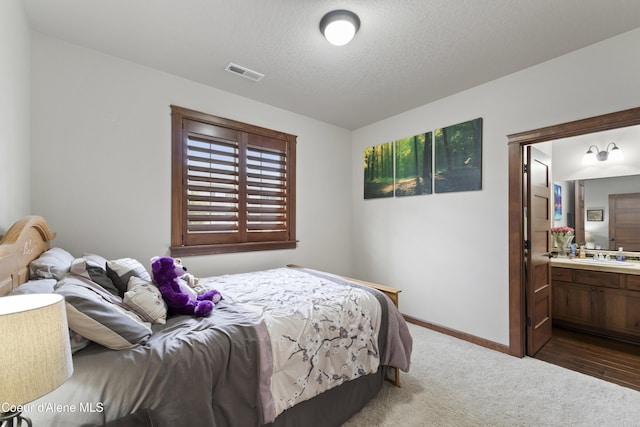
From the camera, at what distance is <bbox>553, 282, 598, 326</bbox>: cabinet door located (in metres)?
3.16

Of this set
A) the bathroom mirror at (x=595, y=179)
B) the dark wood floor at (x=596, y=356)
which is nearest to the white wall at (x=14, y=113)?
the dark wood floor at (x=596, y=356)

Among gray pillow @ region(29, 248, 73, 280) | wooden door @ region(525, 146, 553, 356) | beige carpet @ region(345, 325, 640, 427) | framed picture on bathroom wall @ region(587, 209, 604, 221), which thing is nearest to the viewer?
gray pillow @ region(29, 248, 73, 280)

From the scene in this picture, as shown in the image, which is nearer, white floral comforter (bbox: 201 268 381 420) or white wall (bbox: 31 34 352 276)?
white floral comforter (bbox: 201 268 381 420)

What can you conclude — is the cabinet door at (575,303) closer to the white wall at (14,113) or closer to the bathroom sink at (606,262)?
the bathroom sink at (606,262)

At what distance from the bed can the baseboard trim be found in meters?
1.27

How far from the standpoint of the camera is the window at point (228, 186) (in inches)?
111

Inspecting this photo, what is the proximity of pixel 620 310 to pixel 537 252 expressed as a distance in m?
1.18

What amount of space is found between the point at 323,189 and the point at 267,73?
178 centimetres

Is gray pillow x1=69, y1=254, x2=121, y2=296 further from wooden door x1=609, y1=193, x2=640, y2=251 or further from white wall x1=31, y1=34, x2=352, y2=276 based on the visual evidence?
wooden door x1=609, y1=193, x2=640, y2=251

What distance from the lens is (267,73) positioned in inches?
106

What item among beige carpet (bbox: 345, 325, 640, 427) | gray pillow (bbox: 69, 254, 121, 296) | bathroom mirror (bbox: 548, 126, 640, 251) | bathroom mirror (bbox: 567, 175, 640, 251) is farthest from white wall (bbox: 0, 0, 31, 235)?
bathroom mirror (bbox: 567, 175, 640, 251)

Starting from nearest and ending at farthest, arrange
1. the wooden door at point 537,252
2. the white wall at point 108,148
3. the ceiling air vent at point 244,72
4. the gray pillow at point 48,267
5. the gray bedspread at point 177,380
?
1. the gray bedspread at point 177,380
2. the gray pillow at point 48,267
3. the white wall at point 108,148
4. the ceiling air vent at point 244,72
5. the wooden door at point 537,252

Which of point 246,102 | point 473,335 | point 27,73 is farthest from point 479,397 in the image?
point 27,73

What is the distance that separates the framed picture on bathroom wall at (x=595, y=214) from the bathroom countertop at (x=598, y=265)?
606mm
